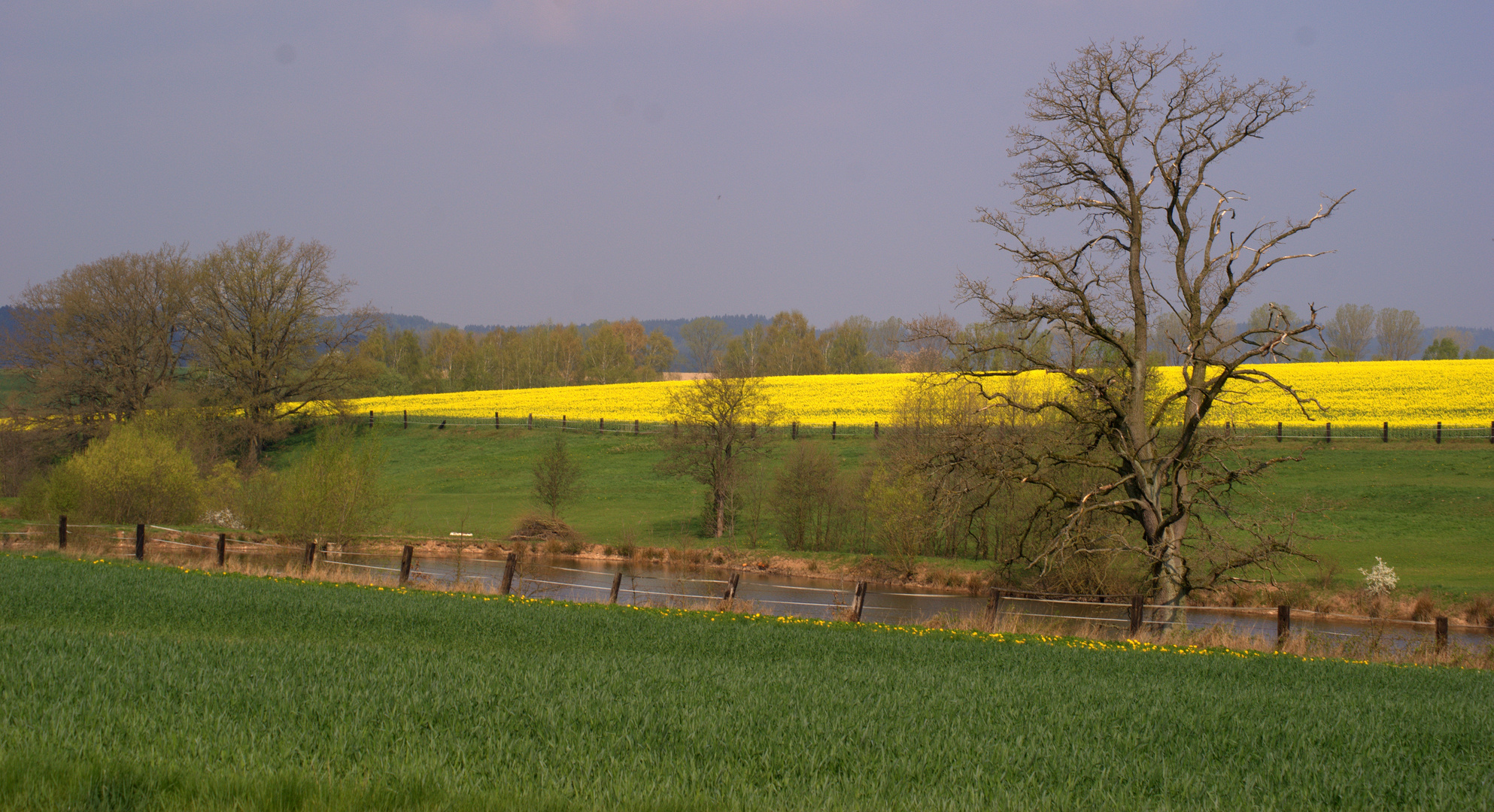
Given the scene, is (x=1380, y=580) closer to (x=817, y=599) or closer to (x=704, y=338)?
(x=817, y=599)

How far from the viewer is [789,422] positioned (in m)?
59.7

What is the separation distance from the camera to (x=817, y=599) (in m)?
29.5

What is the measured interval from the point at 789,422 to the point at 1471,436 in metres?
35.3

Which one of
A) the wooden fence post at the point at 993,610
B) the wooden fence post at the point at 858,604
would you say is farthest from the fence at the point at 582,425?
the wooden fence post at the point at 993,610

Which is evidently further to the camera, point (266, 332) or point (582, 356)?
point (582, 356)

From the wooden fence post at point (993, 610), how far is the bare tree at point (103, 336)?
43832 mm

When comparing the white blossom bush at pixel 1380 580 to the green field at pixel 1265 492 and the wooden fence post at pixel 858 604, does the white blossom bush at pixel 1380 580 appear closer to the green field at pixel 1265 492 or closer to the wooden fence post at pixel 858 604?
the green field at pixel 1265 492

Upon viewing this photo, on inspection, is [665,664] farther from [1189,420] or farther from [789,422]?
[789,422]

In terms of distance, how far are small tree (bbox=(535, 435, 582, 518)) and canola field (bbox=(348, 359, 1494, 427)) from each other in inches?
232

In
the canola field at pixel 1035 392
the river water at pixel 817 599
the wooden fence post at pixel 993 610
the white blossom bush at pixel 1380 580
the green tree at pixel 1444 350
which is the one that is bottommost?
the river water at pixel 817 599

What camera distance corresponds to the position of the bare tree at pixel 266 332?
49.6 meters

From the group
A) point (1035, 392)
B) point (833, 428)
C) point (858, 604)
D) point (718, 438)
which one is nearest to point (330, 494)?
point (718, 438)

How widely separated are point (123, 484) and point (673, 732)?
34.8m

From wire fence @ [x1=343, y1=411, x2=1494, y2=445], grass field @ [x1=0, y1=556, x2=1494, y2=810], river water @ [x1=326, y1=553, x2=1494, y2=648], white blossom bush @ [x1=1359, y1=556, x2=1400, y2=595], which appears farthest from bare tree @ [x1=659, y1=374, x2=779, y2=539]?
grass field @ [x1=0, y1=556, x2=1494, y2=810]
